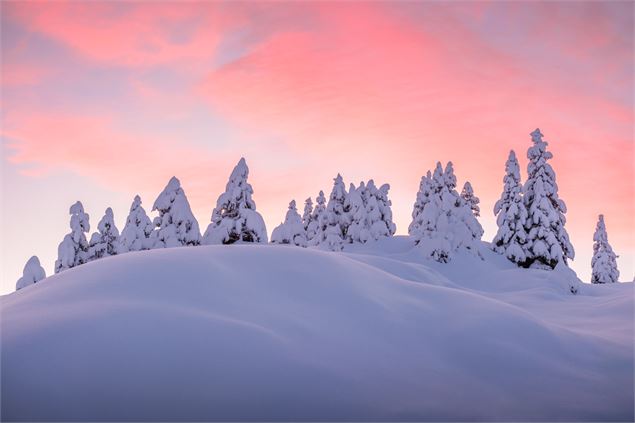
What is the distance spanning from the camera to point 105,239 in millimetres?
43500

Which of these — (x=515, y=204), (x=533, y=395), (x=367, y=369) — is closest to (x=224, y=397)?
(x=367, y=369)

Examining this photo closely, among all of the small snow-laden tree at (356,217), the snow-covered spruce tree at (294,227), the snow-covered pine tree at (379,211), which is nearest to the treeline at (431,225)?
the snow-covered pine tree at (379,211)

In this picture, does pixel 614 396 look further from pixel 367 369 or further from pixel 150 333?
pixel 150 333

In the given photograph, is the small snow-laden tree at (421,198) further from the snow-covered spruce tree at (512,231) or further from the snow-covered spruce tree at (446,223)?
the snow-covered spruce tree at (512,231)

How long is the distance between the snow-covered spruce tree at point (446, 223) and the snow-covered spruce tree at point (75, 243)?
30100 mm

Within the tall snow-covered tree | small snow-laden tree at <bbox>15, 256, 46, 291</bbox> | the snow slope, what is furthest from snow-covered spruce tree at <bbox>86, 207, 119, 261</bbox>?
the snow slope

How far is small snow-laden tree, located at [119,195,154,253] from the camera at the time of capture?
130 feet

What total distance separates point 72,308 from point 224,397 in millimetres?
2789

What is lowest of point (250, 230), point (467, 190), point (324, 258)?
point (324, 258)

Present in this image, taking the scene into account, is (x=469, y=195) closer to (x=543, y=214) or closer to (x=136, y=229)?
(x=543, y=214)

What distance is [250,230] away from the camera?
3456 centimetres

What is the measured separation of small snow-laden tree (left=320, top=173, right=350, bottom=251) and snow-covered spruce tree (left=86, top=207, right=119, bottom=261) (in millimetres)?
21102

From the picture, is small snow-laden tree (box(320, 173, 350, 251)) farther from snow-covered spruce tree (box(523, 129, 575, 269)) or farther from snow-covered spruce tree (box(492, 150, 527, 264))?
snow-covered spruce tree (box(523, 129, 575, 269))

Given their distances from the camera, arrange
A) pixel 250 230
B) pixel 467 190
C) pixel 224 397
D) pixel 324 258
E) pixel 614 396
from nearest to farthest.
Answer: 1. pixel 224 397
2. pixel 614 396
3. pixel 324 258
4. pixel 250 230
5. pixel 467 190
